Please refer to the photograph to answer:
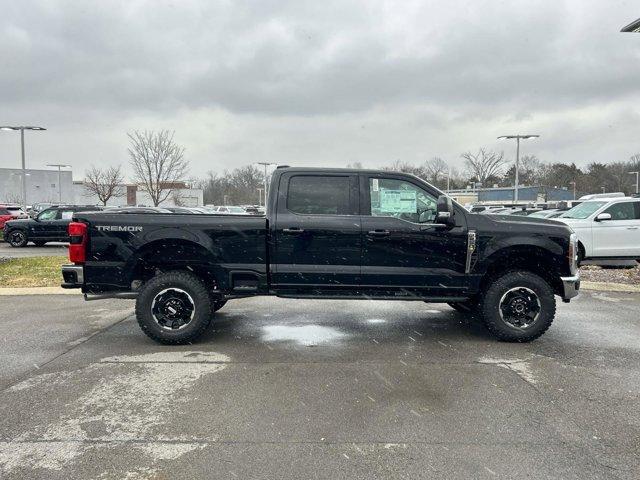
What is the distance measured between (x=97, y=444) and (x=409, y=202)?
3925 millimetres

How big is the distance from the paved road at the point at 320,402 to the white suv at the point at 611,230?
5573mm

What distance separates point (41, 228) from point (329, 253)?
16564 mm

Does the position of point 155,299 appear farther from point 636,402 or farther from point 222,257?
point 636,402

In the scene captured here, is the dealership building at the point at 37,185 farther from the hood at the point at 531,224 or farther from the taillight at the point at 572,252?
the taillight at the point at 572,252

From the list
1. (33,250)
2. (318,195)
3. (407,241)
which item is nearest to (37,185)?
(33,250)

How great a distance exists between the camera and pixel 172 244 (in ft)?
18.1

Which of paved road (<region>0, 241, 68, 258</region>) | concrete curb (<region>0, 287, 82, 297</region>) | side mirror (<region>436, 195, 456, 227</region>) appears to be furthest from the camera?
paved road (<region>0, 241, 68, 258</region>)

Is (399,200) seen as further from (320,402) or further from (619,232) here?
(619,232)

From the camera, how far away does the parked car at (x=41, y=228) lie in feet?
59.5

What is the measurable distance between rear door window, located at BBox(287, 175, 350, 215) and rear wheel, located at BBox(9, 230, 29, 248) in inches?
660

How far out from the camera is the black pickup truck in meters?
5.42

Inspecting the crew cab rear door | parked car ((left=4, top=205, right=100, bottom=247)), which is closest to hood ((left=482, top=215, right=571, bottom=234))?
the crew cab rear door

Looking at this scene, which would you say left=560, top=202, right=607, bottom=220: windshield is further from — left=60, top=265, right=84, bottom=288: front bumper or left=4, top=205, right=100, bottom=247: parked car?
left=4, top=205, right=100, bottom=247: parked car

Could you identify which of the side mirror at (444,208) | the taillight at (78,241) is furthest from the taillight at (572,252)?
the taillight at (78,241)
